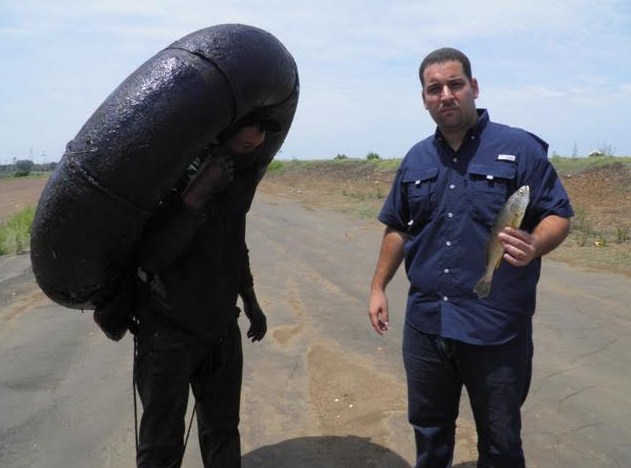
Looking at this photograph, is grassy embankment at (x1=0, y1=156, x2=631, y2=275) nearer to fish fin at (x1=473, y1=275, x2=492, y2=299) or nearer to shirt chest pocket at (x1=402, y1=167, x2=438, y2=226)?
shirt chest pocket at (x1=402, y1=167, x2=438, y2=226)

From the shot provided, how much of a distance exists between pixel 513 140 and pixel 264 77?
3.84 ft

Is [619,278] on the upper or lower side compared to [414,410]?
lower

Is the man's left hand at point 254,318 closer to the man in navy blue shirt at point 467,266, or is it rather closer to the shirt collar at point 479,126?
the man in navy blue shirt at point 467,266

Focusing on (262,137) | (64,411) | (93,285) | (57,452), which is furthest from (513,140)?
(64,411)

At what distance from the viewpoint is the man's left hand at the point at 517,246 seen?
2620 mm

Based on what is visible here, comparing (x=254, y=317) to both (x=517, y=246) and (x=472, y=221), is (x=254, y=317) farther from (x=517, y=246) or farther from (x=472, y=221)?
(x=517, y=246)

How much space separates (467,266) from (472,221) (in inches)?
8.2

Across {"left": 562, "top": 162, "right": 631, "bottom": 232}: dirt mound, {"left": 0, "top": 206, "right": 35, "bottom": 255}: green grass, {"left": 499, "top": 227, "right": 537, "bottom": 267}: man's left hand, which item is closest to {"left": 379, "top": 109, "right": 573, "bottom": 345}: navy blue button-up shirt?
{"left": 499, "top": 227, "right": 537, "bottom": 267}: man's left hand

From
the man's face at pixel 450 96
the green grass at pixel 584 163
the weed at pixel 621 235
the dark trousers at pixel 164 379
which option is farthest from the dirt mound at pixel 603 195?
the dark trousers at pixel 164 379

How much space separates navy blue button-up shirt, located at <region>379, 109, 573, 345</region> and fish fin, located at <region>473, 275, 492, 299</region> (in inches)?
5.0

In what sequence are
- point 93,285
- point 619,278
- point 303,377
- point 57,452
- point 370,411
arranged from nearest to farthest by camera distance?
point 93,285, point 57,452, point 370,411, point 303,377, point 619,278

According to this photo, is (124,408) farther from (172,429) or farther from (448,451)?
(448,451)

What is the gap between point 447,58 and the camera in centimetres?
305

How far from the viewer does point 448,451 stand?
3.23 m
